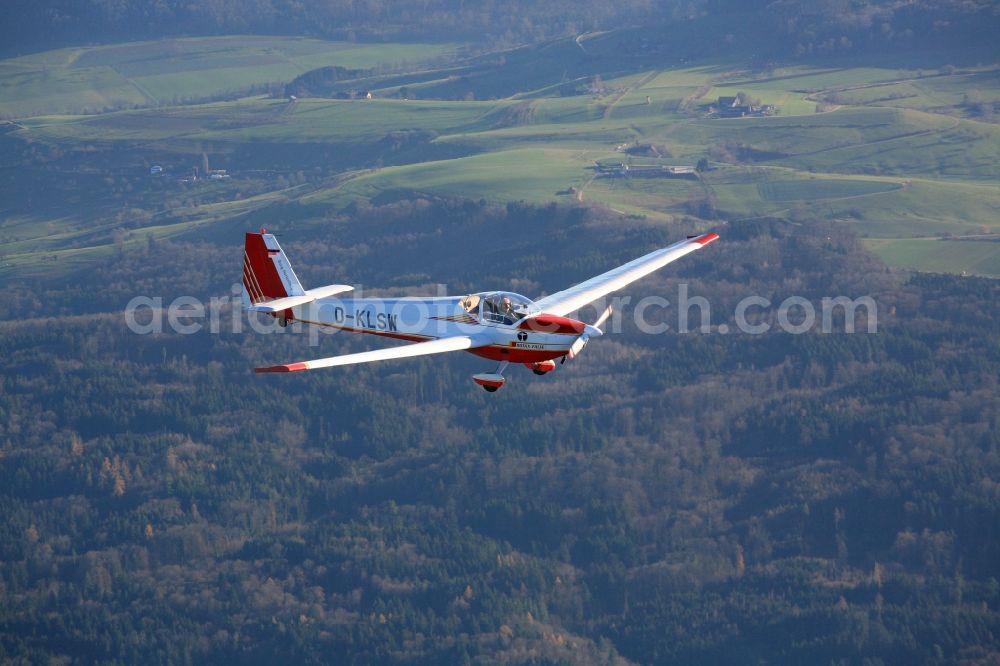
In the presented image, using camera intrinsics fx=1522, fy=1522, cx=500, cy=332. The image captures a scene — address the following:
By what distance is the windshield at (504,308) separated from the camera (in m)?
79.1

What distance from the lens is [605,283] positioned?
90.1 metres

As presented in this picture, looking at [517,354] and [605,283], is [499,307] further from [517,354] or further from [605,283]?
[605,283]

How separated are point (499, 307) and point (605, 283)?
12.4m

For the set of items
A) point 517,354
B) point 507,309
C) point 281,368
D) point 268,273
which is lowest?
point 517,354

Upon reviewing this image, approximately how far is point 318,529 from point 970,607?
267 ft

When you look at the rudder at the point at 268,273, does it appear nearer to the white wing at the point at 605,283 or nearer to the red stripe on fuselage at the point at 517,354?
the red stripe on fuselage at the point at 517,354

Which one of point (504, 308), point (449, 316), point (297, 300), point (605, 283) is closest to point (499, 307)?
point (504, 308)

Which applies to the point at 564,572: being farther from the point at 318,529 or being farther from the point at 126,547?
the point at 126,547

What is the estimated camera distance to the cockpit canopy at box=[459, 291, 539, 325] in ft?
260

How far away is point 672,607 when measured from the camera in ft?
611

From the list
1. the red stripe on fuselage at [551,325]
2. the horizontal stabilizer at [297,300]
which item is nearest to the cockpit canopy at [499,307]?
the red stripe on fuselage at [551,325]

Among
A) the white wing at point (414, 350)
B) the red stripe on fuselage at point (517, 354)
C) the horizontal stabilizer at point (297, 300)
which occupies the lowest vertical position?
the red stripe on fuselage at point (517, 354)

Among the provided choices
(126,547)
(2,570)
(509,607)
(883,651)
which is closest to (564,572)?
(509,607)

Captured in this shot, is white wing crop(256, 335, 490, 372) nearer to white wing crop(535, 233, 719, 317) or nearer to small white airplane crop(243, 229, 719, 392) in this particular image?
small white airplane crop(243, 229, 719, 392)
